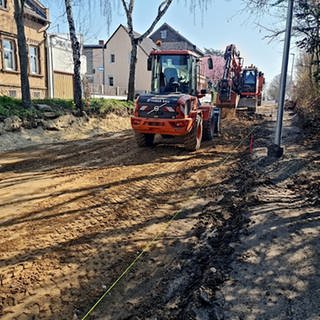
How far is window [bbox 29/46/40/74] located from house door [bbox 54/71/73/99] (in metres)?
1.95

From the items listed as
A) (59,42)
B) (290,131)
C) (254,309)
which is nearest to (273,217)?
(254,309)

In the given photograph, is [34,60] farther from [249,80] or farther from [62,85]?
[249,80]

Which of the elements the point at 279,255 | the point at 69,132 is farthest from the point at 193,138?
the point at 279,255

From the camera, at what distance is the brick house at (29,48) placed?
19.7 metres

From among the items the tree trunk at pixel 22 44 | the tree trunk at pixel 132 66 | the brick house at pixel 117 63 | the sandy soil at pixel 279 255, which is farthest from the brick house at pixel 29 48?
the brick house at pixel 117 63

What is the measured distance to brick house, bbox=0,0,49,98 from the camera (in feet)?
64.6

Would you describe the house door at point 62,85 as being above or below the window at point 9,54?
below

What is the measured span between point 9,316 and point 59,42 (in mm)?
25355

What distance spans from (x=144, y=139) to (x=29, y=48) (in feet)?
50.1

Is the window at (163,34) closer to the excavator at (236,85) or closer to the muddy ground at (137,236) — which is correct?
the excavator at (236,85)

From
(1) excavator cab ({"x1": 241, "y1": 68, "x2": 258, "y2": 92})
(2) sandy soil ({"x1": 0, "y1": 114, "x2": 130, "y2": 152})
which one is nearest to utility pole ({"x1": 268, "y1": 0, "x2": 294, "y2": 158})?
(2) sandy soil ({"x1": 0, "y1": 114, "x2": 130, "y2": 152})

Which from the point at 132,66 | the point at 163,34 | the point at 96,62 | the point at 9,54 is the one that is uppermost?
the point at 163,34

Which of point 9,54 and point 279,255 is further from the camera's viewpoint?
point 9,54

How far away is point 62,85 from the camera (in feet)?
84.1
